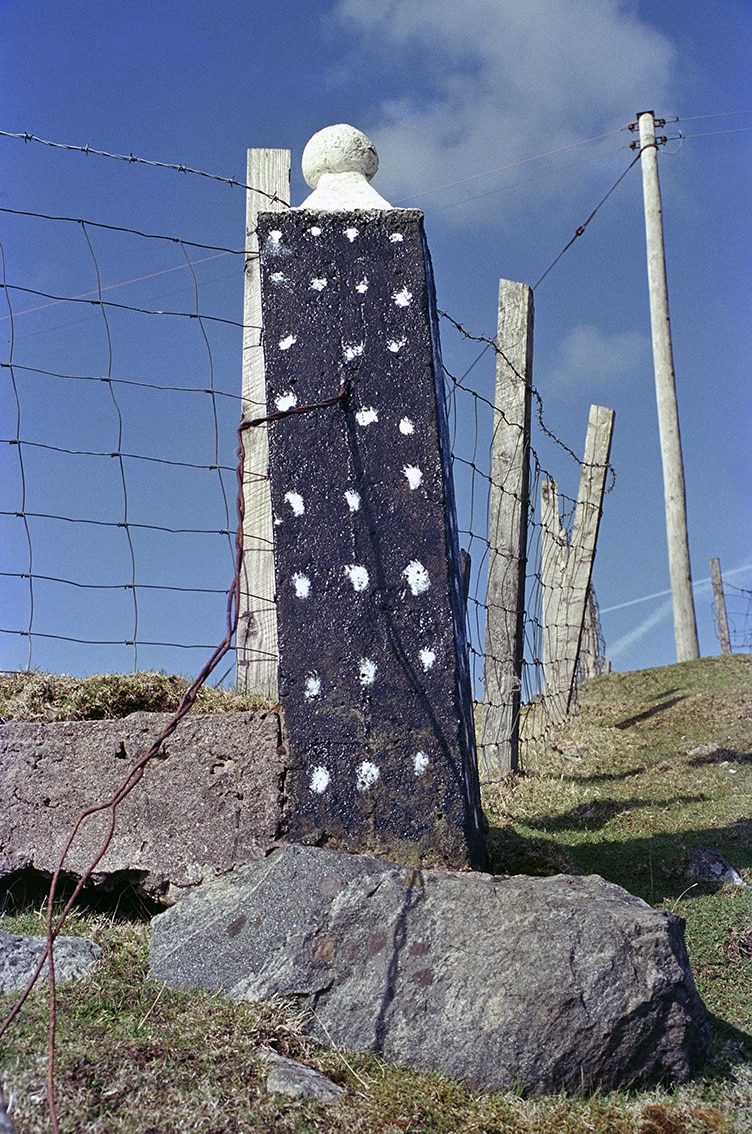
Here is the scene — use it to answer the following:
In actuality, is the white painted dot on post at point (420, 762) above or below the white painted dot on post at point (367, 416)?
below

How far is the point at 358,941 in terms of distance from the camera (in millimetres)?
2461

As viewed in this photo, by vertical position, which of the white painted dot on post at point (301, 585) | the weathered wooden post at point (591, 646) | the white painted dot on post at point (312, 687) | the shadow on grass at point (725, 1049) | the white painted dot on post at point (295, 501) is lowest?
the shadow on grass at point (725, 1049)

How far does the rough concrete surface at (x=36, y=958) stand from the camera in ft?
7.97

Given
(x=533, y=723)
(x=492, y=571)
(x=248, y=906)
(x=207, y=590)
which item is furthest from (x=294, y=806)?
(x=533, y=723)

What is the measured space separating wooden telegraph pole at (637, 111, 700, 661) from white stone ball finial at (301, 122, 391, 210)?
6.99m

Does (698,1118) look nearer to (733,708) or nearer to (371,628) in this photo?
(371,628)

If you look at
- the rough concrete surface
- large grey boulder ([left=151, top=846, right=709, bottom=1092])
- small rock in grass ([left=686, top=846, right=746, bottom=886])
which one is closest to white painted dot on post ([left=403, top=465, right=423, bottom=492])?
large grey boulder ([left=151, top=846, right=709, bottom=1092])

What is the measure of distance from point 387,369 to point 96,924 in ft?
6.26

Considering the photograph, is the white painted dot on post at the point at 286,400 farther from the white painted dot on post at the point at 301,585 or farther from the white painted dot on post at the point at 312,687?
the white painted dot on post at the point at 312,687

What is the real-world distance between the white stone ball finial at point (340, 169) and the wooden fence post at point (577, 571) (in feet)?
14.0

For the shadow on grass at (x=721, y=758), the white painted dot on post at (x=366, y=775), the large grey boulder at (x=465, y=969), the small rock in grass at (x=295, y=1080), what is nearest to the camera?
the small rock in grass at (x=295, y=1080)

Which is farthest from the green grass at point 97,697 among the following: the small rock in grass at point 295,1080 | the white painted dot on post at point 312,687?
the small rock in grass at point 295,1080

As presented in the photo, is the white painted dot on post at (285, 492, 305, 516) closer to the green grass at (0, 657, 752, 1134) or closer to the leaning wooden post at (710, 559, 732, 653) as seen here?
the green grass at (0, 657, 752, 1134)

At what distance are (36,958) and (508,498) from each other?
11.8 ft
